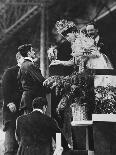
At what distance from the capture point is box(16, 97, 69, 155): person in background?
13.6ft

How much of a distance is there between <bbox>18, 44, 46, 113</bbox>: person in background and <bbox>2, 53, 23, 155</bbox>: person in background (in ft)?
0.33

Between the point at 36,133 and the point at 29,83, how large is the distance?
2.46ft

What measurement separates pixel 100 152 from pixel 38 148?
2.31 ft

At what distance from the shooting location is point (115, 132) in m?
3.94

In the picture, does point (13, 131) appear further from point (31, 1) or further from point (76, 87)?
point (31, 1)

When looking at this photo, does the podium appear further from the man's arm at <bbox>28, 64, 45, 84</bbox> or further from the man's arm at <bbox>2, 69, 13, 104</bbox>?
the man's arm at <bbox>2, 69, 13, 104</bbox>

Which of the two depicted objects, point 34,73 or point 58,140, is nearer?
point 58,140

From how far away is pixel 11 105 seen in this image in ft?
15.3

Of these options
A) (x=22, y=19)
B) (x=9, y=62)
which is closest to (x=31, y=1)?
(x=22, y=19)

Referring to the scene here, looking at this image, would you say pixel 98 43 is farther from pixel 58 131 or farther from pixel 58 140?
pixel 58 140

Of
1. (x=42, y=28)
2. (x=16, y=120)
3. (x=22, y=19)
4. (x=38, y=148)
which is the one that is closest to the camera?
(x=38, y=148)

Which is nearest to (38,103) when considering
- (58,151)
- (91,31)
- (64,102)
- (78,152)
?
(64,102)

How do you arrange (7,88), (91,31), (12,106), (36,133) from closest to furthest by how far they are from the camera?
(36,133) < (12,106) < (7,88) < (91,31)

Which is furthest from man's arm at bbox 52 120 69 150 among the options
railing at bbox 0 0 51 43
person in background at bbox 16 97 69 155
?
railing at bbox 0 0 51 43
